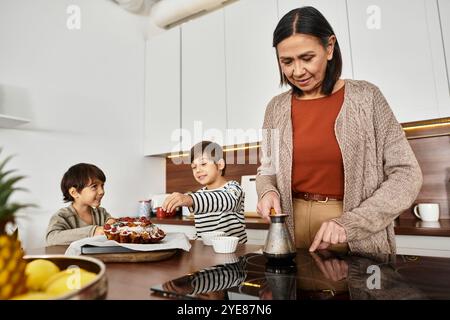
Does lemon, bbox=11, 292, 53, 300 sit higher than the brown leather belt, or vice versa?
the brown leather belt

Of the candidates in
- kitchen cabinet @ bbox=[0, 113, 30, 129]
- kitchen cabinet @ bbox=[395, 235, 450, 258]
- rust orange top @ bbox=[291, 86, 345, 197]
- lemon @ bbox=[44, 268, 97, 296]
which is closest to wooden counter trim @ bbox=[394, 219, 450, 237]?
kitchen cabinet @ bbox=[395, 235, 450, 258]

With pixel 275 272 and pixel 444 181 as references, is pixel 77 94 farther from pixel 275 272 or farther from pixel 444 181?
pixel 444 181

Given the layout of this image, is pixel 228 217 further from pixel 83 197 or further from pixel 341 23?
pixel 341 23

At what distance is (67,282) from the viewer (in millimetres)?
412

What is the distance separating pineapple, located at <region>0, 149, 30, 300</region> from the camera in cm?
38

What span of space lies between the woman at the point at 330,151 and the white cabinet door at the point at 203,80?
1385 mm

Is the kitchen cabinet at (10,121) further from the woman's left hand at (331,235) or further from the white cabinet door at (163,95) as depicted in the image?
the woman's left hand at (331,235)

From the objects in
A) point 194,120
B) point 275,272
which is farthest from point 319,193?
point 194,120

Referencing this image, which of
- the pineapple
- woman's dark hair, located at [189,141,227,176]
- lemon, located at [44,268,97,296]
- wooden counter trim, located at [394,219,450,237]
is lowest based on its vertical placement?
wooden counter trim, located at [394,219,450,237]

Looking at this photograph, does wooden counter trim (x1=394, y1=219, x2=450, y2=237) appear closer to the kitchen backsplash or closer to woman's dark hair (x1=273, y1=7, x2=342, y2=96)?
the kitchen backsplash

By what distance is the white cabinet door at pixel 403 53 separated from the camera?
1.74m

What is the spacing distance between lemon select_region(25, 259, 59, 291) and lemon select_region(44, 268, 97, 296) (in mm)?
16

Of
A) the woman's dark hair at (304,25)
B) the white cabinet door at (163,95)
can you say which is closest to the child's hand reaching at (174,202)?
the woman's dark hair at (304,25)

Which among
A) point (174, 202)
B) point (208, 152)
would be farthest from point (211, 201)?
point (208, 152)
